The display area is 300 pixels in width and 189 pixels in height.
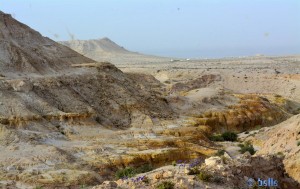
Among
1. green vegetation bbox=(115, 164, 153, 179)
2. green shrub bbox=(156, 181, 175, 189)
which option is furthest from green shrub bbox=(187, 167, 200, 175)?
green vegetation bbox=(115, 164, 153, 179)

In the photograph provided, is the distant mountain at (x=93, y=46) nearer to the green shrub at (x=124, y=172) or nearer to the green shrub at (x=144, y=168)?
the green shrub at (x=144, y=168)

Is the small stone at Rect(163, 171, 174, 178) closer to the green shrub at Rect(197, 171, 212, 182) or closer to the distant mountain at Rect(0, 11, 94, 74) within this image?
the green shrub at Rect(197, 171, 212, 182)

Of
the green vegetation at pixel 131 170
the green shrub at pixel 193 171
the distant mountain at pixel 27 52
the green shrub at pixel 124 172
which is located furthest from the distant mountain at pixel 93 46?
the green shrub at pixel 193 171

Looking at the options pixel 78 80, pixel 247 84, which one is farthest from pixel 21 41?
pixel 247 84

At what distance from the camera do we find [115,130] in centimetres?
2830

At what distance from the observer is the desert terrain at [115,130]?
484 inches

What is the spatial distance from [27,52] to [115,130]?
9046 mm

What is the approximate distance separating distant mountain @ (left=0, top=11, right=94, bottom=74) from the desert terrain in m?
0.08

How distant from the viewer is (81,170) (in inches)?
787

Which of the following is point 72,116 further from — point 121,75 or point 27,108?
point 121,75

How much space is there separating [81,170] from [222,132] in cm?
1529

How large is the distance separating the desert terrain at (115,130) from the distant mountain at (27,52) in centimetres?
8

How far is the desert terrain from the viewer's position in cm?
1228

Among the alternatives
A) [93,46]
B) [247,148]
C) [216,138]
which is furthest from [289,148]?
[93,46]
